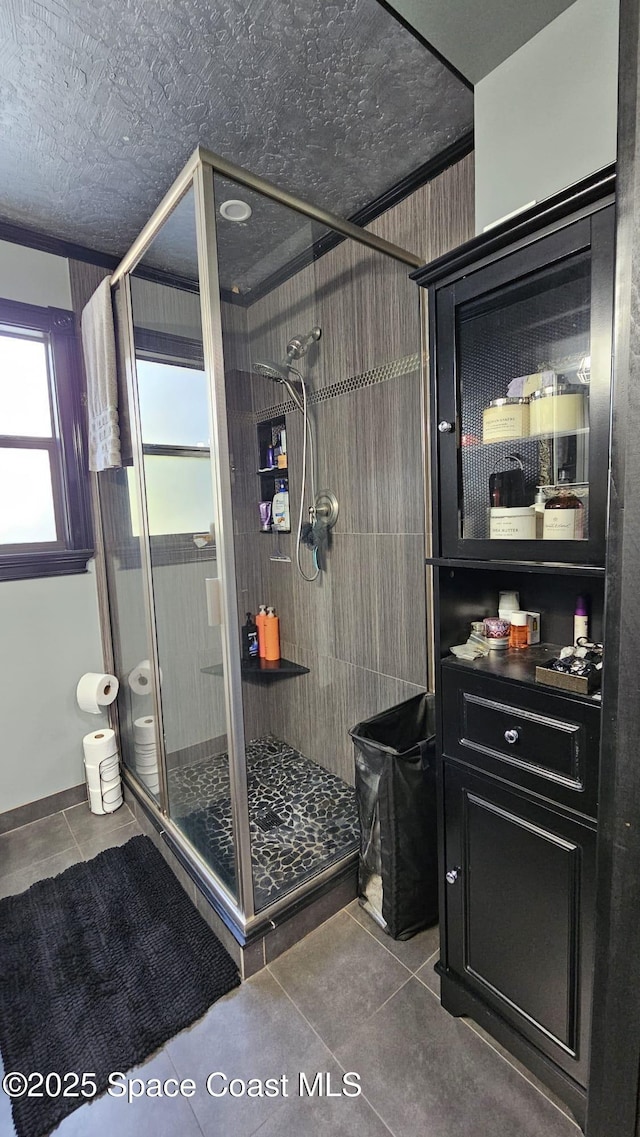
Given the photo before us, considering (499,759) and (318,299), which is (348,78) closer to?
(318,299)

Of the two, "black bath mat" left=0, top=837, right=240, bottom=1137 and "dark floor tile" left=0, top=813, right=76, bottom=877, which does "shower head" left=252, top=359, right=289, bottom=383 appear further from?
"dark floor tile" left=0, top=813, right=76, bottom=877

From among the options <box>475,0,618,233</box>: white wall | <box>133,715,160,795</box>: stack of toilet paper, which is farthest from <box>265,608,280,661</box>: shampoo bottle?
<box>475,0,618,233</box>: white wall

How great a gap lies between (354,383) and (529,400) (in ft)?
3.06

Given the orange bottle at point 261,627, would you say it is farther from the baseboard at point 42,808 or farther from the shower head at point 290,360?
the baseboard at point 42,808

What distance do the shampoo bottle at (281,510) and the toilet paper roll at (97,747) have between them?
4.33ft

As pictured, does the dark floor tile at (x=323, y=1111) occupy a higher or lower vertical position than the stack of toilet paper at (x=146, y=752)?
lower

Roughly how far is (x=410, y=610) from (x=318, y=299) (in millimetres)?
1261

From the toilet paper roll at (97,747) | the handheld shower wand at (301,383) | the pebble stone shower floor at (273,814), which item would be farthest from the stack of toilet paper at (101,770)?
the handheld shower wand at (301,383)

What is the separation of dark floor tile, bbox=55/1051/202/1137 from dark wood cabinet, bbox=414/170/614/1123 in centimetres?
69

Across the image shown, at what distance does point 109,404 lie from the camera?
1882 mm

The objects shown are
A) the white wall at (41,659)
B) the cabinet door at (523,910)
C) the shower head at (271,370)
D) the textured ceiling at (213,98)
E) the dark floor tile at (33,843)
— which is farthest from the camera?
the white wall at (41,659)

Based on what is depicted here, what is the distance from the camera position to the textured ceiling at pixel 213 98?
3.76ft

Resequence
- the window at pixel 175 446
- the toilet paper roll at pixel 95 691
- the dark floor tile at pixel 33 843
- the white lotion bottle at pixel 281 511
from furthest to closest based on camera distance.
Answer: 1. the toilet paper roll at pixel 95 691
2. the dark floor tile at pixel 33 843
3. the white lotion bottle at pixel 281 511
4. the window at pixel 175 446

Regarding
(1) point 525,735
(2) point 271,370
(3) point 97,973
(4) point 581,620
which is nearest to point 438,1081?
(1) point 525,735
